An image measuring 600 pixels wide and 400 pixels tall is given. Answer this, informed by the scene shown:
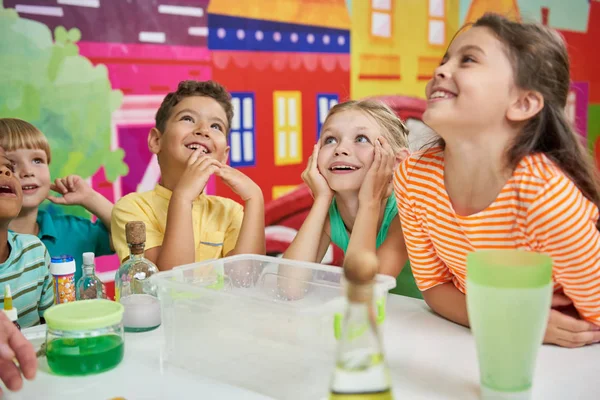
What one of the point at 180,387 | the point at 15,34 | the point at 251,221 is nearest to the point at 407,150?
the point at 251,221

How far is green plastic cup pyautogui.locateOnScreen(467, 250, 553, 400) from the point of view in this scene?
2.15ft

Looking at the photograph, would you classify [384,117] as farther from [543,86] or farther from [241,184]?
[543,86]

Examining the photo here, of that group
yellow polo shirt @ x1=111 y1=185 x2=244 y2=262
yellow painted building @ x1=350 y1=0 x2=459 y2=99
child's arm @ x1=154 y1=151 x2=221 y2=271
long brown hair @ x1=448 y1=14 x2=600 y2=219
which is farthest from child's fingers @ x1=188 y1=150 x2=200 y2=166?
yellow painted building @ x1=350 y1=0 x2=459 y2=99

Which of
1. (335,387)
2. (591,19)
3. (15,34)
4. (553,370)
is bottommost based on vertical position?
(553,370)

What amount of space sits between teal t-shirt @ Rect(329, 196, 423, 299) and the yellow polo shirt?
0.99 ft

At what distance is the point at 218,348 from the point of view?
33.0 inches

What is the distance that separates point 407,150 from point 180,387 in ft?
3.12

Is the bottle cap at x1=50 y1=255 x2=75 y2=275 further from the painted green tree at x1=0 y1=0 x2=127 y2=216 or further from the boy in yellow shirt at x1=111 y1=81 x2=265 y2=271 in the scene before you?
the painted green tree at x1=0 y1=0 x2=127 y2=216

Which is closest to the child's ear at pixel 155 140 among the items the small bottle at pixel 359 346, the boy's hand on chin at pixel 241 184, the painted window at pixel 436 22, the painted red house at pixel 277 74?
the boy's hand on chin at pixel 241 184

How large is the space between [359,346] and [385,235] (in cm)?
104

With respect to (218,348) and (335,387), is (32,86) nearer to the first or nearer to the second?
(218,348)

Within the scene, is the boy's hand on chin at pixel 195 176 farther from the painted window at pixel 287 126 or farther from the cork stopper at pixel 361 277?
the cork stopper at pixel 361 277

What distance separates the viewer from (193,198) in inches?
59.0

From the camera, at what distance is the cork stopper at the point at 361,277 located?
0.48m
